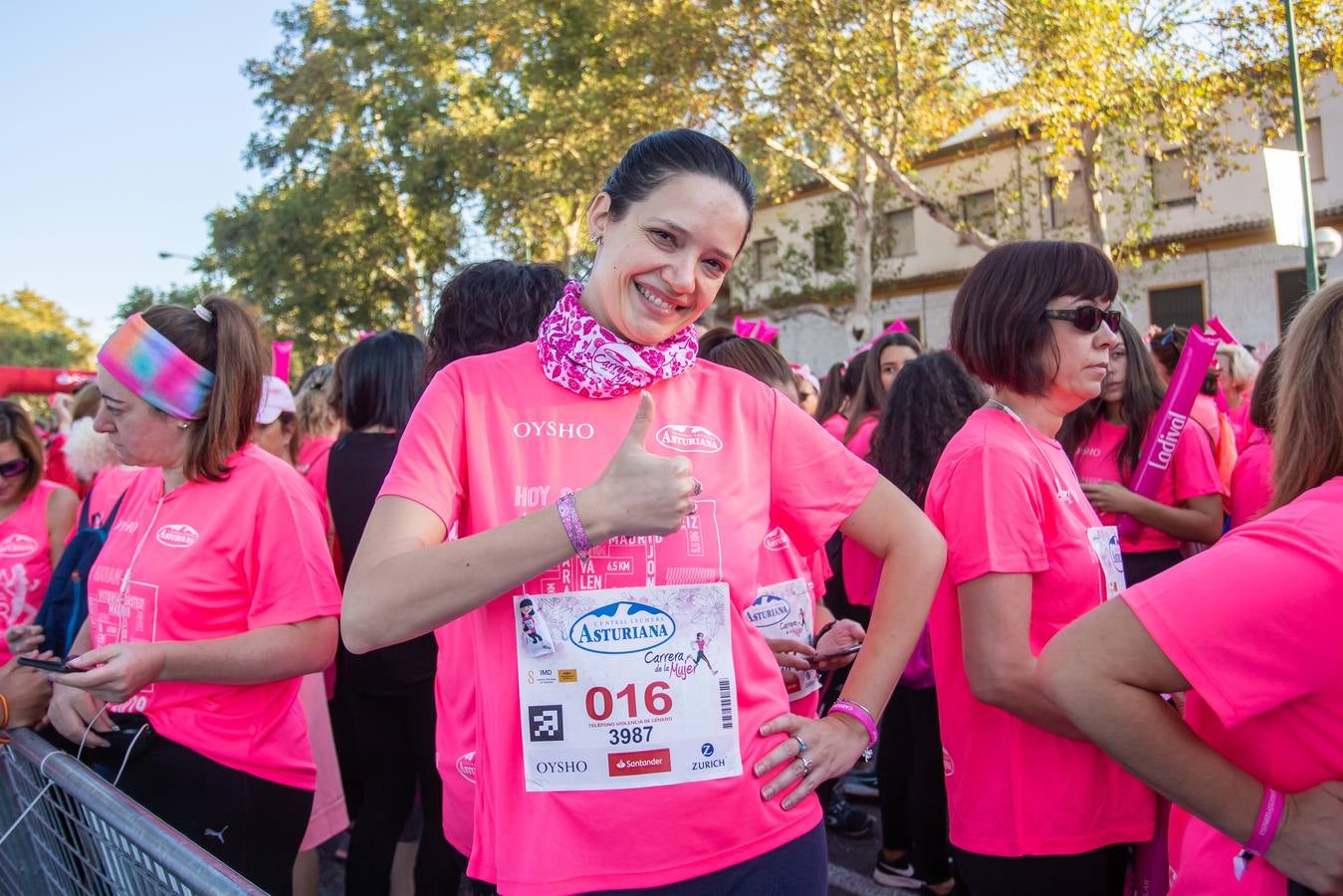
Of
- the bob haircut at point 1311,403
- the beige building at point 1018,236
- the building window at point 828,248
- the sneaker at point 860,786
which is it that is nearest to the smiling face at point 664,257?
the bob haircut at point 1311,403

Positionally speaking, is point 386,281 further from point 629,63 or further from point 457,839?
point 457,839

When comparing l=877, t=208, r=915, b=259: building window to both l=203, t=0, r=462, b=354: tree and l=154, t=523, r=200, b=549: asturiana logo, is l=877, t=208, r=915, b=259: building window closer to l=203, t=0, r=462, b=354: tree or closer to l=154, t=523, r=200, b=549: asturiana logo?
l=203, t=0, r=462, b=354: tree

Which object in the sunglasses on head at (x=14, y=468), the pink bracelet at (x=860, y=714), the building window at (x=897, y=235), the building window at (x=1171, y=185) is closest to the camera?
the pink bracelet at (x=860, y=714)

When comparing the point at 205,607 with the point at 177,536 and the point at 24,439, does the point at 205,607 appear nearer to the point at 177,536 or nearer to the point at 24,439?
the point at 177,536

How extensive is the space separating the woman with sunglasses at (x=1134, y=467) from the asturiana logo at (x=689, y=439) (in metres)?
2.87

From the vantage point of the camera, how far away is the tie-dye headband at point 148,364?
8.29 feet

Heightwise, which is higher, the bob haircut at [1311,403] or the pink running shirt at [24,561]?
the bob haircut at [1311,403]

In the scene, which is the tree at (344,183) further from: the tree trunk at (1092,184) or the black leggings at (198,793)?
the black leggings at (198,793)

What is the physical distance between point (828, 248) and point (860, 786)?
2807 cm

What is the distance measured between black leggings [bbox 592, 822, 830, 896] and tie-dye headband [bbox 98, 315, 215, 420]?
1778 mm

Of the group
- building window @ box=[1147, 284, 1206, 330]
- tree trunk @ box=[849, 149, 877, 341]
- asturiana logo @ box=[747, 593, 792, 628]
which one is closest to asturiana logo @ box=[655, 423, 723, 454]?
asturiana logo @ box=[747, 593, 792, 628]

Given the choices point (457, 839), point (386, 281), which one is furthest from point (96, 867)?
point (386, 281)

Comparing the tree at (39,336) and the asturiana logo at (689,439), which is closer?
the asturiana logo at (689,439)

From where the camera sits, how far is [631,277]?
168cm
